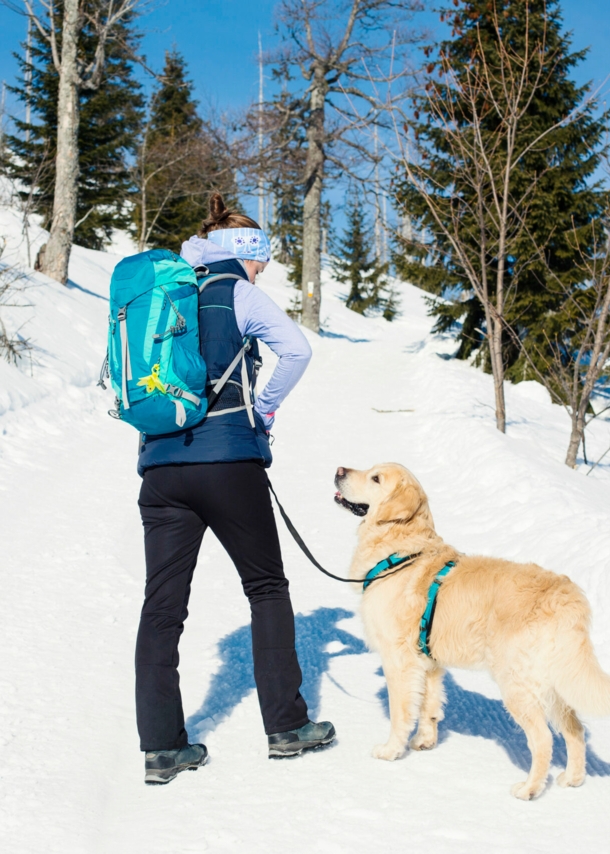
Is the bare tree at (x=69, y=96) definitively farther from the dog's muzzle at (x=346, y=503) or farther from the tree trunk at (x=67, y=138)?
the dog's muzzle at (x=346, y=503)

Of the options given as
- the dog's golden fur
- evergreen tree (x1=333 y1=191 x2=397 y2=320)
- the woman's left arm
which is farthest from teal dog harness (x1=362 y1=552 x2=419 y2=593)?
evergreen tree (x1=333 y1=191 x2=397 y2=320)

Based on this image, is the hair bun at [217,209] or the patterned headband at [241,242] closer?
the patterned headband at [241,242]

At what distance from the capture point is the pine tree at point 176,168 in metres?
21.1

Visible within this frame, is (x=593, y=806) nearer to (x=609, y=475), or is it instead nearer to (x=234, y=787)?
(x=234, y=787)

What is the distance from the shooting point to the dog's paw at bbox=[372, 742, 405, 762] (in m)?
2.83

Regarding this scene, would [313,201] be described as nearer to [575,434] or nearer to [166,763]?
[575,434]

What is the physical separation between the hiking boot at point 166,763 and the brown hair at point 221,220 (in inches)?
84.0

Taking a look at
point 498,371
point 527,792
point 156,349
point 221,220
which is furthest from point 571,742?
point 498,371

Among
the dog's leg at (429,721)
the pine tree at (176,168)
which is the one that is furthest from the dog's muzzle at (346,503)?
the pine tree at (176,168)

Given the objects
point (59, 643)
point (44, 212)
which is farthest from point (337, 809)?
point (44, 212)

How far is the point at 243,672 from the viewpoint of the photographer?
3.61 meters

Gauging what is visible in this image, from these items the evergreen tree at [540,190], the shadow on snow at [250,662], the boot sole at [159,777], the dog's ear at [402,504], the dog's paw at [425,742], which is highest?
the evergreen tree at [540,190]

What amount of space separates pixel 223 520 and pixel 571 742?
158cm

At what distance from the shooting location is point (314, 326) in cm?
2191
